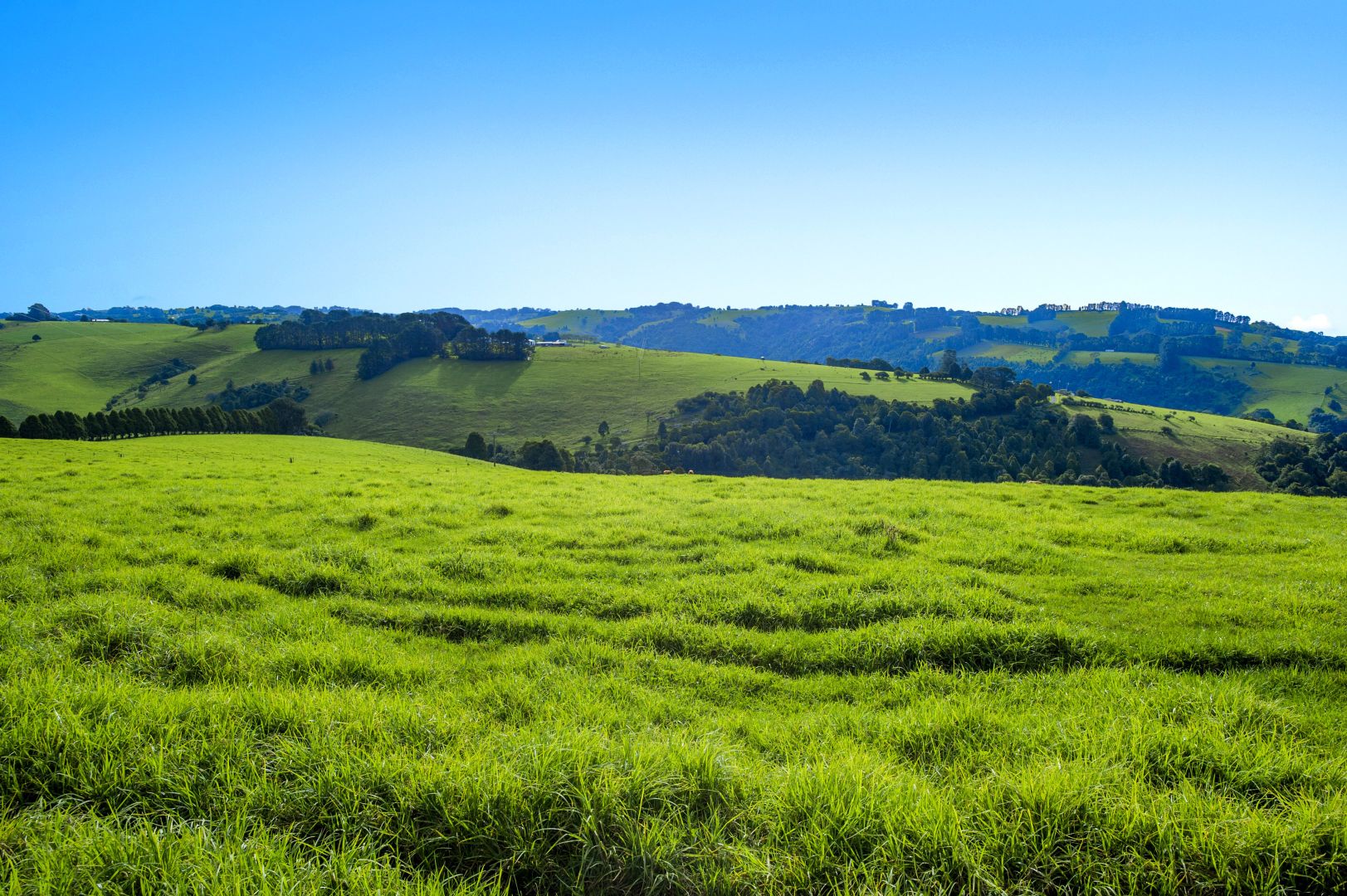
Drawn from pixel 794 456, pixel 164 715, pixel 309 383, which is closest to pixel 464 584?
pixel 164 715

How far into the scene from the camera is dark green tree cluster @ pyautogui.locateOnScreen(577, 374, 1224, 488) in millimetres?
108250

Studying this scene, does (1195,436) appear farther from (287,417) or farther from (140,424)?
(140,424)

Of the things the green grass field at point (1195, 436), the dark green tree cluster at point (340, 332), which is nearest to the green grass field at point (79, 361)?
the dark green tree cluster at point (340, 332)

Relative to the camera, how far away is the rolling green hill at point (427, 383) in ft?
442

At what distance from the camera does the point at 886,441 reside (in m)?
125

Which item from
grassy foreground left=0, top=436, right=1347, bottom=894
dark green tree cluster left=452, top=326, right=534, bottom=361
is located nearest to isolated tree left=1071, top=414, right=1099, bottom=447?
grassy foreground left=0, top=436, right=1347, bottom=894

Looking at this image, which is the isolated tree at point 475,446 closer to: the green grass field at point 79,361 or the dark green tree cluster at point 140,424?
the dark green tree cluster at point 140,424

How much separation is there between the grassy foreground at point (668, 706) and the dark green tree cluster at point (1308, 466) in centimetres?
8956

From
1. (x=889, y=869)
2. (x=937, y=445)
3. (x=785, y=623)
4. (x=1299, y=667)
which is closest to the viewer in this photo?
(x=889, y=869)

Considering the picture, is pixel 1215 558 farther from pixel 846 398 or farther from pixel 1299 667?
pixel 846 398

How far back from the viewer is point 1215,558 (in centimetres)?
1060

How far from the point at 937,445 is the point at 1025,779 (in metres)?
127

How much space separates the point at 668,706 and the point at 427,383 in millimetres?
161883

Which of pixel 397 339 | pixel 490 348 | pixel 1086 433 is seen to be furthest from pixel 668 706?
pixel 397 339
